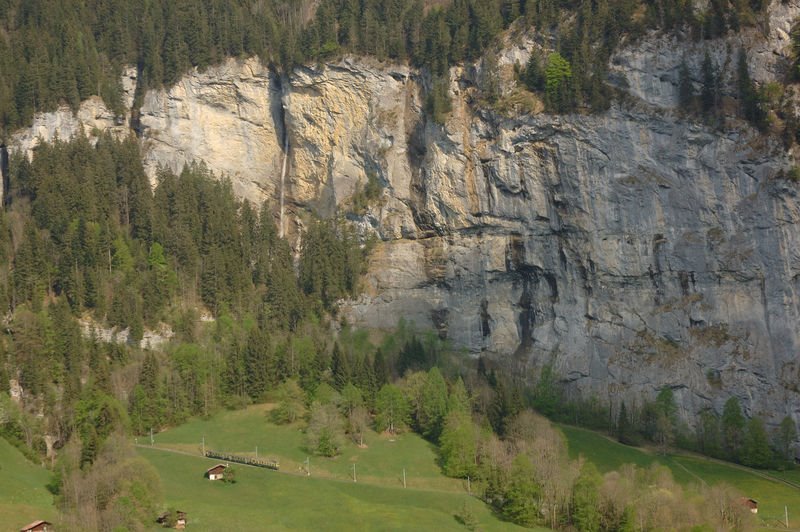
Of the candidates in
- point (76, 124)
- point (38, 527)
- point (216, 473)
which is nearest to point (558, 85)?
point (76, 124)

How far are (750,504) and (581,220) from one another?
41.0 metres

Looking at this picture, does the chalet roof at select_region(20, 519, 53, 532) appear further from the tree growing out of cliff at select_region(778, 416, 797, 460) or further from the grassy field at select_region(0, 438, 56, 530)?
the tree growing out of cliff at select_region(778, 416, 797, 460)

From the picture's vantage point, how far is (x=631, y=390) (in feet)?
380

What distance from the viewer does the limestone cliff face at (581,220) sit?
11581 centimetres

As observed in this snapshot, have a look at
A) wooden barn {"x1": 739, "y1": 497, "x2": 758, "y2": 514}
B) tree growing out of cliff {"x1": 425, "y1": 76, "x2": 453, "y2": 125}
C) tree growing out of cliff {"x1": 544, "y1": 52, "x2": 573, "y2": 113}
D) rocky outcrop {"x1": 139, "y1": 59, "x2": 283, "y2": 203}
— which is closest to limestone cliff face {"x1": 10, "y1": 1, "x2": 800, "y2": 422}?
rocky outcrop {"x1": 139, "y1": 59, "x2": 283, "y2": 203}

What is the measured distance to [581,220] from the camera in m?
124

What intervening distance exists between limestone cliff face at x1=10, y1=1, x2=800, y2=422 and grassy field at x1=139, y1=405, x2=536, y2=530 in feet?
81.8

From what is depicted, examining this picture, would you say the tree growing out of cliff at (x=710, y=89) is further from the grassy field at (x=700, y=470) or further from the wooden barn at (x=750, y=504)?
the wooden barn at (x=750, y=504)

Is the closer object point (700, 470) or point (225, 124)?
point (700, 470)

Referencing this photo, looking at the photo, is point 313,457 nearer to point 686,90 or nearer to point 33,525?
point 33,525

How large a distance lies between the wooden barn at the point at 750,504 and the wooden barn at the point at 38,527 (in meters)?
50.3

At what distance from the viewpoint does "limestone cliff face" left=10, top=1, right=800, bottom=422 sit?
4560 inches

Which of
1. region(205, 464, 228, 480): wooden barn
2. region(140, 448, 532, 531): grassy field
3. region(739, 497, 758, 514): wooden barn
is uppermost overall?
region(205, 464, 228, 480): wooden barn

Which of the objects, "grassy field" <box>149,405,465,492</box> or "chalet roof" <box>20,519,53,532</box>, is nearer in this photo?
"chalet roof" <box>20,519,53,532</box>
